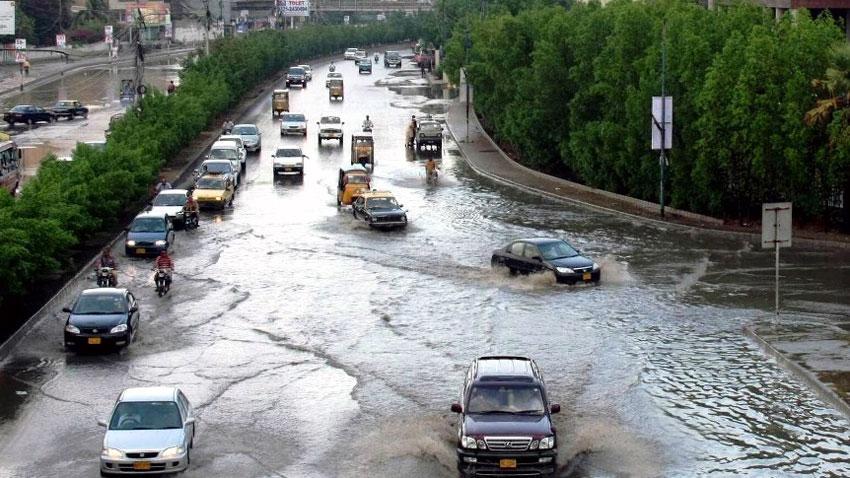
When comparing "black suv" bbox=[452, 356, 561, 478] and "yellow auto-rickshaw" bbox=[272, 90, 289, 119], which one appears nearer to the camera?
"black suv" bbox=[452, 356, 561, 478]

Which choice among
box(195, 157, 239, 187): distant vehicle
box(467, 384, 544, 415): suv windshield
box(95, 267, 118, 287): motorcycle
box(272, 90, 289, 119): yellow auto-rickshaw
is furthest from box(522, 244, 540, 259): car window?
box(272, 90, 289, 119): yellow auto-rickshaw

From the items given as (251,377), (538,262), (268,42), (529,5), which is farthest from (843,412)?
(268,42)

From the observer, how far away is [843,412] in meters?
26.6

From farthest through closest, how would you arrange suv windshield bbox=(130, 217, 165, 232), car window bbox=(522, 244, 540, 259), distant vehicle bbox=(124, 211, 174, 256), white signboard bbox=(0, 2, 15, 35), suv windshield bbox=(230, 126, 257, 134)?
white signboard bbox=(0, 2, 15, 35) < suv windshield bbox=(230, 126, 257, 134) < suv windshield bbox=(130, 217, 165, 232) < distant vehicle bbox=(124, 211, 174, 256) < car window bbox=(522, 244, 540, 259)

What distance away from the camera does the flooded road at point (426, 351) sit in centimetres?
2473

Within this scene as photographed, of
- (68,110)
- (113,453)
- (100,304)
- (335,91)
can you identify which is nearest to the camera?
(113,453)

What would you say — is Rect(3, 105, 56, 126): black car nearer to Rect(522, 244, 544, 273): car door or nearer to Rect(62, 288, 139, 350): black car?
Rect(522, 244, 544, 273): car door

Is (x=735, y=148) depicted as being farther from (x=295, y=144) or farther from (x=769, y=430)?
(x=295, y=144)

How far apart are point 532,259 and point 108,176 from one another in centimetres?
1650

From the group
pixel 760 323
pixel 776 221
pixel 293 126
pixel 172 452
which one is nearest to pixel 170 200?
pixel 760 323

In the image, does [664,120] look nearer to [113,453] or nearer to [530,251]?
[530,251]

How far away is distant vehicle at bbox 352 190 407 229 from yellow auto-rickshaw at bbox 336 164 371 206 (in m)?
3.10

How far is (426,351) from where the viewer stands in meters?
32.5

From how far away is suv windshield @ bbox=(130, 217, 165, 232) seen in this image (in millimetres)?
46375
